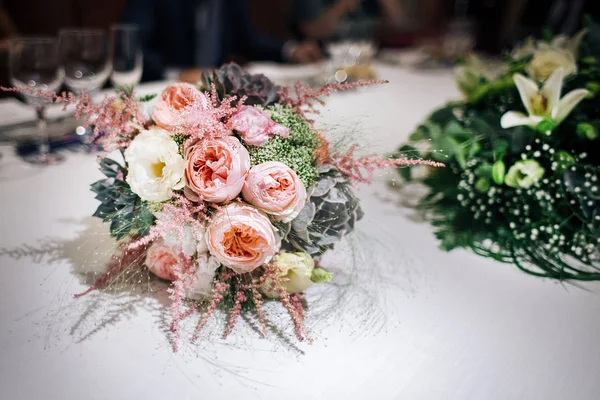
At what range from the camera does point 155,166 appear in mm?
567

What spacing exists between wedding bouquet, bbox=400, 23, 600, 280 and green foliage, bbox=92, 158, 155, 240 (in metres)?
0.39

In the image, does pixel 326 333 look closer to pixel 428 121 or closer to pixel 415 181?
pixel 415 181

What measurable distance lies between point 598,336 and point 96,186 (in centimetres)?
66

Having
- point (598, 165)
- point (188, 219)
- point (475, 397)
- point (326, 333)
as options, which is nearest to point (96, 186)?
point (188, 219)

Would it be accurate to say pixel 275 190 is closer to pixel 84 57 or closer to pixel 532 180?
pixel 532 180

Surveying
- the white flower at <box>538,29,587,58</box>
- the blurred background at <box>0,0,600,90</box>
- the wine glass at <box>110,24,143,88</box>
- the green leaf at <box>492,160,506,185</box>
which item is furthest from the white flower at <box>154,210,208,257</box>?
the blurred background at <box>0,0,600,90</box>

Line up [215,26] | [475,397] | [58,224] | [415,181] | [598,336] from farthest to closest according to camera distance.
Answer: [215,26] → [415,181] → [58,224] → [598,336] → [475,397]

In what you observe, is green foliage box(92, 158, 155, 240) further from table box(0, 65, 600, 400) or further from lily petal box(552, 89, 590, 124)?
lily petal box(552, 89, 590, 124)

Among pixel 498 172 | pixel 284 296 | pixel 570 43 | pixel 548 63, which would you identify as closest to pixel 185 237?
pixel 284 296

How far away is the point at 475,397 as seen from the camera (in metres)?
0.51

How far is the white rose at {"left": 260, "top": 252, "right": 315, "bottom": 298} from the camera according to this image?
59 cm

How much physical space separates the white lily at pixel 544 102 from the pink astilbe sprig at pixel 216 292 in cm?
54

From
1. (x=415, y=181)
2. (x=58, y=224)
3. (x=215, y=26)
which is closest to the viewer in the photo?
(x=58, y=224)

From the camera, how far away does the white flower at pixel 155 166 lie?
1.78ft
